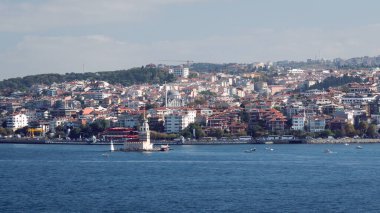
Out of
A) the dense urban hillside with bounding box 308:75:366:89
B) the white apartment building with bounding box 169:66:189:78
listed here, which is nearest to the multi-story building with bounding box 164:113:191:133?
the dense urban hillside with bounding box 308:75:366:89

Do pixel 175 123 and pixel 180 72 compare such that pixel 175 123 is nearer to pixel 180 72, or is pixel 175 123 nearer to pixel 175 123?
pixel 175 123

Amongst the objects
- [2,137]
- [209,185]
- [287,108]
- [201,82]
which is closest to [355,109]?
[287,108]

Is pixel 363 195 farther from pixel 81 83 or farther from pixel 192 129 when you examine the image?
pixel 81 83

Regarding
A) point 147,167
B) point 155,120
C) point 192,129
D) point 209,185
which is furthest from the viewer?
point 155,120

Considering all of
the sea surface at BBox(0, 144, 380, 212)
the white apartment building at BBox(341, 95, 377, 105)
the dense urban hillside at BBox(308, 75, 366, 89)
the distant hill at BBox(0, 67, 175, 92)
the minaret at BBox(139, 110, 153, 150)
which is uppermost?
the distant hill at BBox(0, 67, 175, 92)

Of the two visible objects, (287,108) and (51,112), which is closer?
(287,108)

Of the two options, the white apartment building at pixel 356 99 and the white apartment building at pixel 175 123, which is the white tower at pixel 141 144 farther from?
the white apartment building at pixel 356 99

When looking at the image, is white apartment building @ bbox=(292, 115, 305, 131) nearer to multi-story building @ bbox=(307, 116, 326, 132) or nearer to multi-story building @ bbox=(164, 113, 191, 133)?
multi-story building @ bbox=(307, 116, 326, 132)

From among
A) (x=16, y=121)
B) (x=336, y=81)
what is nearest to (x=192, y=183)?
(x=16, y=121)
